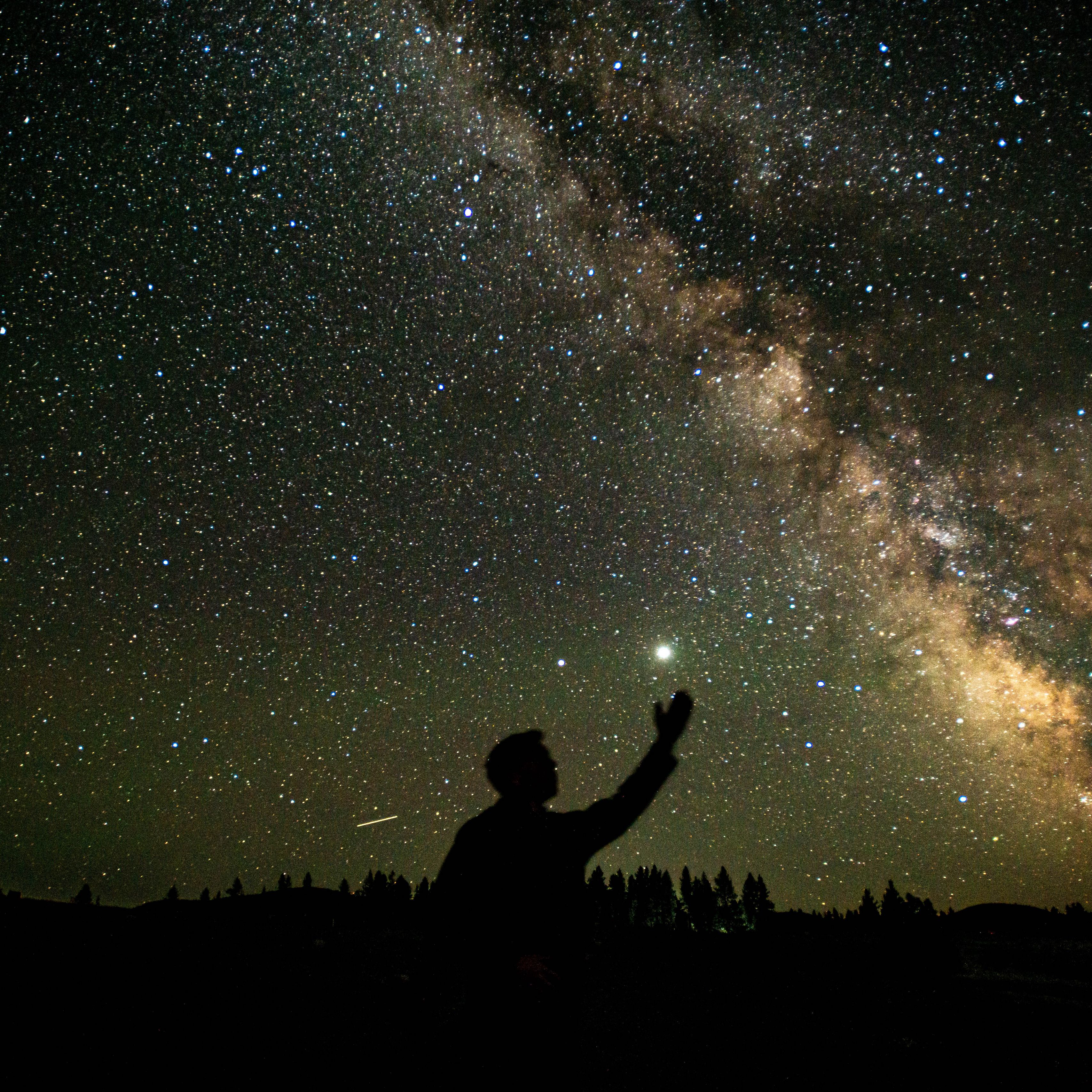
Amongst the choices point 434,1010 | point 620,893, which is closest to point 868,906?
point 620,893

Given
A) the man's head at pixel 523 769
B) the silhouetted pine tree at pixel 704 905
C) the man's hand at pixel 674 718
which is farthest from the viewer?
the silhouetted pine tree at pixel 704 905

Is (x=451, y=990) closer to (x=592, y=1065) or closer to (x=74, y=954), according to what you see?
(x=592, y=1065)

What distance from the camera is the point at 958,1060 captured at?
614 cm

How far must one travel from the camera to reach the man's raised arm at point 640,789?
2443 mm

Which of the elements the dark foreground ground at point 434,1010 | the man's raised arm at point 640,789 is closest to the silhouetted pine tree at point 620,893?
the dark foreground ground at point 434,1010

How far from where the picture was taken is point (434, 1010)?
25.1ft

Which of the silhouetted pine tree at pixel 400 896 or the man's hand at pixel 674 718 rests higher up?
the man's hand at pixel 674 718

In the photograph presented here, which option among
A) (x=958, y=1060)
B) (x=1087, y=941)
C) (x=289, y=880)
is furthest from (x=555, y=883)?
(x=289, y=880)

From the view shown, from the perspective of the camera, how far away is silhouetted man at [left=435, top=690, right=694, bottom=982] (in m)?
2.15

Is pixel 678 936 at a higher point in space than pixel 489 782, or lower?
lower

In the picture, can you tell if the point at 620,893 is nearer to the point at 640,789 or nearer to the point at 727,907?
the point at 727,907

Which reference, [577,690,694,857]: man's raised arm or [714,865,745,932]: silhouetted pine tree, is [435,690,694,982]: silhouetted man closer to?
[577,690,694,857]: man's raised arm

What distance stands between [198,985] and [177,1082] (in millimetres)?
2518

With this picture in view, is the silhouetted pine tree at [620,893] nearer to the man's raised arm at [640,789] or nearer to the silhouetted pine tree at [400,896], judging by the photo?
the silhouetted pine tree at [400,896]
